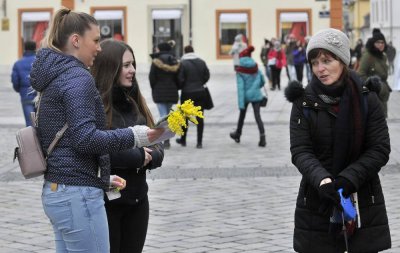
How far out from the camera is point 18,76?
17.5m

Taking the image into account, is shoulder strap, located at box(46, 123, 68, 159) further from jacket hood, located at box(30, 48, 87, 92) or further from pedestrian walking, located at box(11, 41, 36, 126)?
pedestrian walking, located at box(11, 41, 36, 126)

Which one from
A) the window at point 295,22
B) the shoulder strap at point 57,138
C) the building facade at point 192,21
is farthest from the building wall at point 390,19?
the shoulder strap at point 57,138

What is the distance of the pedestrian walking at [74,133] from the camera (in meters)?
4.48

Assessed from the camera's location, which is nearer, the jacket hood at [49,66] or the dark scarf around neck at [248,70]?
the jacket hood at [49,66]

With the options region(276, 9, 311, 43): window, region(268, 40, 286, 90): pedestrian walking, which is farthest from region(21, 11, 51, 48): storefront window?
region(268, 40, 286, 90): pedestrian walking

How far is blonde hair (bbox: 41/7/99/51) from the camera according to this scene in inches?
180

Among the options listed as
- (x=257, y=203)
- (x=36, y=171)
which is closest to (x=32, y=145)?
(x=36, y=171)

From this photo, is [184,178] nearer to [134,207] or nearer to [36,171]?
[134,207]

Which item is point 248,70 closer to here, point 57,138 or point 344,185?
point 344,185

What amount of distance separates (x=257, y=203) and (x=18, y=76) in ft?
26.3

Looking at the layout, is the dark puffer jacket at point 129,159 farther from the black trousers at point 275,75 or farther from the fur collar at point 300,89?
the black trousers at point 275,75

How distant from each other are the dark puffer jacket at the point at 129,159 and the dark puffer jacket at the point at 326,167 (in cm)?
75

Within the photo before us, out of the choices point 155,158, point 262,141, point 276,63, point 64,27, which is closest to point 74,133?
point 64,27

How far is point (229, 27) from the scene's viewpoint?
1946 inches
